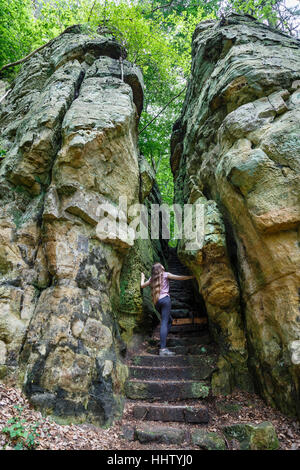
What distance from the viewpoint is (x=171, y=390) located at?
17.6 feet

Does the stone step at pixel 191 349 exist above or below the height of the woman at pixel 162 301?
below

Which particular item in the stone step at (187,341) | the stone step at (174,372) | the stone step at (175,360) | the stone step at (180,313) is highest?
the stone step at (180,313)

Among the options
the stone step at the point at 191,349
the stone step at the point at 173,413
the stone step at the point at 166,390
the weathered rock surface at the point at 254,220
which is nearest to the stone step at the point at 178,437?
the stone step at the point at 173,413

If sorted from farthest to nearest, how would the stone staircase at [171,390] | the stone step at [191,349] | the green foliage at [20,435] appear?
the stone step at [191,349] → the stone staircase at [171,390] → the green foliage at [20,435]

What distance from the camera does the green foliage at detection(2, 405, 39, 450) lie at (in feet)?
11.1

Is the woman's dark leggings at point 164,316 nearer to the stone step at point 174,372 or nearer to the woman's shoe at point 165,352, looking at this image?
the woman's shoe at point 165,352

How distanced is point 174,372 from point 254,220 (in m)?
3.75

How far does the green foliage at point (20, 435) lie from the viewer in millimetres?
3372

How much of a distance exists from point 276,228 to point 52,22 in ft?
50.0

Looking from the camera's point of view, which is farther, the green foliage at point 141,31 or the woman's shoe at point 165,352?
the green foliage at point 141,31

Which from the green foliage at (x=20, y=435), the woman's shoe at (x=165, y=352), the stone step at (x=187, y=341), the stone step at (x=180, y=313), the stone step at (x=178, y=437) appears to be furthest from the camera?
the stone step at (x=180, y=313)

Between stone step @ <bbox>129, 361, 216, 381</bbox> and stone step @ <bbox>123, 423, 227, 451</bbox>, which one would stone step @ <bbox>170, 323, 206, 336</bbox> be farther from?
stone step @ <bbox>123, 423, 227, 451</bbox>
